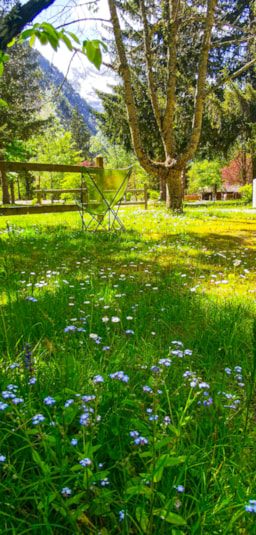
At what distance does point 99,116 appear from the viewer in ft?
77.3

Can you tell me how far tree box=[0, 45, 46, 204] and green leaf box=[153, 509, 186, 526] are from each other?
794 inches

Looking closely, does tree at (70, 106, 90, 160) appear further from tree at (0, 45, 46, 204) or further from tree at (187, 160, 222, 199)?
tree at (0, 45, 46, 204)

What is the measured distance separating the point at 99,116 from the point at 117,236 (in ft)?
Result: 65.0

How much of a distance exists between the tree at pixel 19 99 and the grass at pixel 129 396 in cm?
1785

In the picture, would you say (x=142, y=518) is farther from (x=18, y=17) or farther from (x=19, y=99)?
(x=19, y=99)

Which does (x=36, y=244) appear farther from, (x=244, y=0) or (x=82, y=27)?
(x=244, y=0)

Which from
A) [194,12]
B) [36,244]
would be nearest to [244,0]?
[194,12]

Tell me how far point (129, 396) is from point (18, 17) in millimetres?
7718

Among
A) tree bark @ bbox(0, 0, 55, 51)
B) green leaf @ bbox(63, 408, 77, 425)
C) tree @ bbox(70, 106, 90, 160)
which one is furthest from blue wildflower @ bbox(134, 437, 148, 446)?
tree @ bbox(70, 106, 90, 160)

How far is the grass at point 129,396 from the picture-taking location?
100 centimetres

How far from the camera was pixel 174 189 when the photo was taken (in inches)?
451

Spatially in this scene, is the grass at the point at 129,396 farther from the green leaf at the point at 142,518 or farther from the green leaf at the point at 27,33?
the green leaf at the point at 27,33

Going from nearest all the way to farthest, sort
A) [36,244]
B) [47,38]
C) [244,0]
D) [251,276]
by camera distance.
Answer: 1. [47,38]
2. [251,276]
3. [36,244]
4. [244,0]

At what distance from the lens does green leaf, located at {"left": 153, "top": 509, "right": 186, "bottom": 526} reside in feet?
2.93
